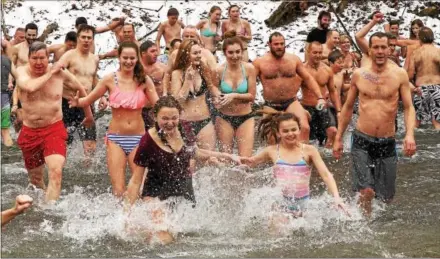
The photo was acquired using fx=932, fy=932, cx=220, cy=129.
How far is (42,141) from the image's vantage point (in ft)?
28.8

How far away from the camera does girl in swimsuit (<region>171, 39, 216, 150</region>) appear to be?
9.16 metres

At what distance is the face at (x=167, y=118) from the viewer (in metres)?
7.23

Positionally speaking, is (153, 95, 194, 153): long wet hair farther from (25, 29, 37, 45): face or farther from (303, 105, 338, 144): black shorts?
(25, 29, 37, 45): face

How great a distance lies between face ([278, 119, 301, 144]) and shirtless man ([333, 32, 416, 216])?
0.80 metres

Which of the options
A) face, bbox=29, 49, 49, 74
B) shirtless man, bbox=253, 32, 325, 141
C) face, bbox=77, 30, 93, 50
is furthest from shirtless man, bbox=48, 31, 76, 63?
face, bbox=29, 49, 49, 74

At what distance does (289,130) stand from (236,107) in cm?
188

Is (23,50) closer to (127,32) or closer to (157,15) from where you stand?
(127,32)

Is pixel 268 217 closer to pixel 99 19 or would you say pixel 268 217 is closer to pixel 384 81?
pixel 384 81

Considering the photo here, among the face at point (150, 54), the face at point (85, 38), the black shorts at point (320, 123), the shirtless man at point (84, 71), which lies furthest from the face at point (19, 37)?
the black shorts at point (320, 123)

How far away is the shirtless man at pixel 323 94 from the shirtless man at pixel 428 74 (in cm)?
233

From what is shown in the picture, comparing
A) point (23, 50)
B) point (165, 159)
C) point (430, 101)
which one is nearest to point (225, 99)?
point (165, 159)

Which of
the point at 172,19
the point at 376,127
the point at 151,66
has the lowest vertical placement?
the point at 172,19

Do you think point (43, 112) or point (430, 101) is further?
point (430, 101)

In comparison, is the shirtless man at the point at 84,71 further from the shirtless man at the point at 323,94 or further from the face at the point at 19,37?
the face at the point at 19,37
